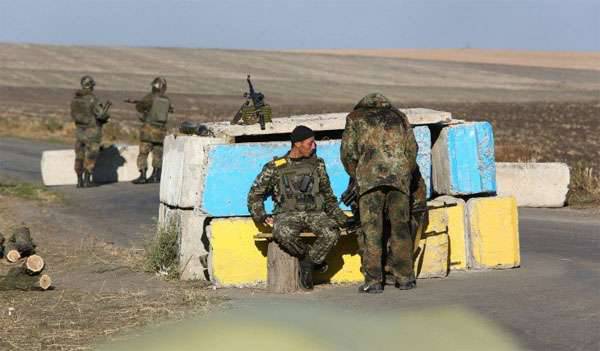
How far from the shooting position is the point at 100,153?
22.8 meters

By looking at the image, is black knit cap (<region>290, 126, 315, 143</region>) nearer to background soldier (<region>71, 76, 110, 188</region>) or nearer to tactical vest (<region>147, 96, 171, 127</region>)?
tactical vest (<region>147, 96, 171, 127</region>)

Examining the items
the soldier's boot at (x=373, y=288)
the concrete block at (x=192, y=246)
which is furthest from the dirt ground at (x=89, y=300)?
the soldier's boot at (x=373, y=288)

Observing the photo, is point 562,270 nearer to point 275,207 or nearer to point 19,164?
point 275,207

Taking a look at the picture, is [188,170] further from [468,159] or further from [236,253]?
[468,159]

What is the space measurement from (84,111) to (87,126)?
11.2 inches

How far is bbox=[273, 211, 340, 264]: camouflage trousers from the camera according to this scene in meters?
10.3

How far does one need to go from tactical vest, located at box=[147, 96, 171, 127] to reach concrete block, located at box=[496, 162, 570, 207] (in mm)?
6644

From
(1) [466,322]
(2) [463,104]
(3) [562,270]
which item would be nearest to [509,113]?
(2) [463,104]

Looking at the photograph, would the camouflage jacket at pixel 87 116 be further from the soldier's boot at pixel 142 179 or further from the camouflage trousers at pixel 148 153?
the soldier's boot at pixel 142 179

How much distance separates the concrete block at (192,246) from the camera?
37.6 ft

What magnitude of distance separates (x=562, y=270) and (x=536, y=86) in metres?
68.5

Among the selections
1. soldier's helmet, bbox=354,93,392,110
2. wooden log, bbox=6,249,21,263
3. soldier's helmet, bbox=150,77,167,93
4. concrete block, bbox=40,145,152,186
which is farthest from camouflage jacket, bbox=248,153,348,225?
concrete block, bbox=40,145,152,186

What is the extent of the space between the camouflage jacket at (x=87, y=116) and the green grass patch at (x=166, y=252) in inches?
380

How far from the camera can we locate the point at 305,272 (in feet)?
34.4
